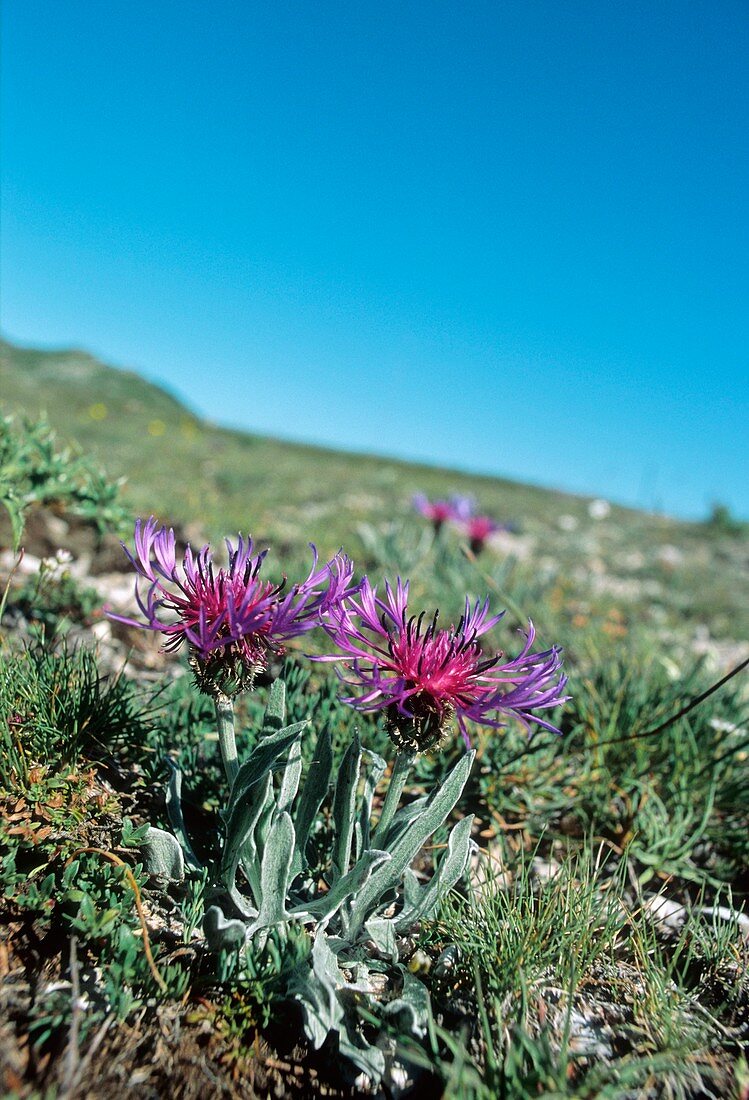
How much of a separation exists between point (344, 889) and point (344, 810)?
181 millimetres

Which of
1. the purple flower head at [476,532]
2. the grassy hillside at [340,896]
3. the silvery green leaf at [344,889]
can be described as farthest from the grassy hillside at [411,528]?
the silvery green leaf at [344,889]


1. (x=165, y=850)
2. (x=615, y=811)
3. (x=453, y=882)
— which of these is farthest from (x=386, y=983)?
(x=615, y=811)

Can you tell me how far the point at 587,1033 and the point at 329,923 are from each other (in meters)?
0.67

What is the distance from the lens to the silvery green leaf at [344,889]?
1.64 m

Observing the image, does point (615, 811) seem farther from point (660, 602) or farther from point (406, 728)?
point (660, 602)

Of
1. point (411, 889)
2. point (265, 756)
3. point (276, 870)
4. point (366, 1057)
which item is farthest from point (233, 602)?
point (366, 1057)

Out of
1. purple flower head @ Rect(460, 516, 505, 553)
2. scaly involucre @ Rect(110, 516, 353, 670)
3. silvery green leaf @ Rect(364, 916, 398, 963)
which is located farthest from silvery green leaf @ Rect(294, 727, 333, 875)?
purple flower head @ Rect(460, 516, 505, 553)

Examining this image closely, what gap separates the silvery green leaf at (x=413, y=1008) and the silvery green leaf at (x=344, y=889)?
9.4 inches

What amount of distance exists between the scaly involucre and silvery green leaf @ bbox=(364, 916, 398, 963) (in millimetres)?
699

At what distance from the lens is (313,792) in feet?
6.16

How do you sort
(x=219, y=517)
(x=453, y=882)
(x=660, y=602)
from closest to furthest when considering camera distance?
1. (x=453, y=882)
2. (x=219, y=517)
3. (x=660, y=602)

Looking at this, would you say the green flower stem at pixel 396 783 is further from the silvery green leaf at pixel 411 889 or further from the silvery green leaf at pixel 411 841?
the silvery green leaf at pixel 411 889

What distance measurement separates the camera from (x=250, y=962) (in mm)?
1660

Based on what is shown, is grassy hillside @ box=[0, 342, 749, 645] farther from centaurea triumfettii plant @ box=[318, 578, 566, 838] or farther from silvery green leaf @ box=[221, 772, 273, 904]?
silvery green leaf @ box=[221, 772, 273, 904]
